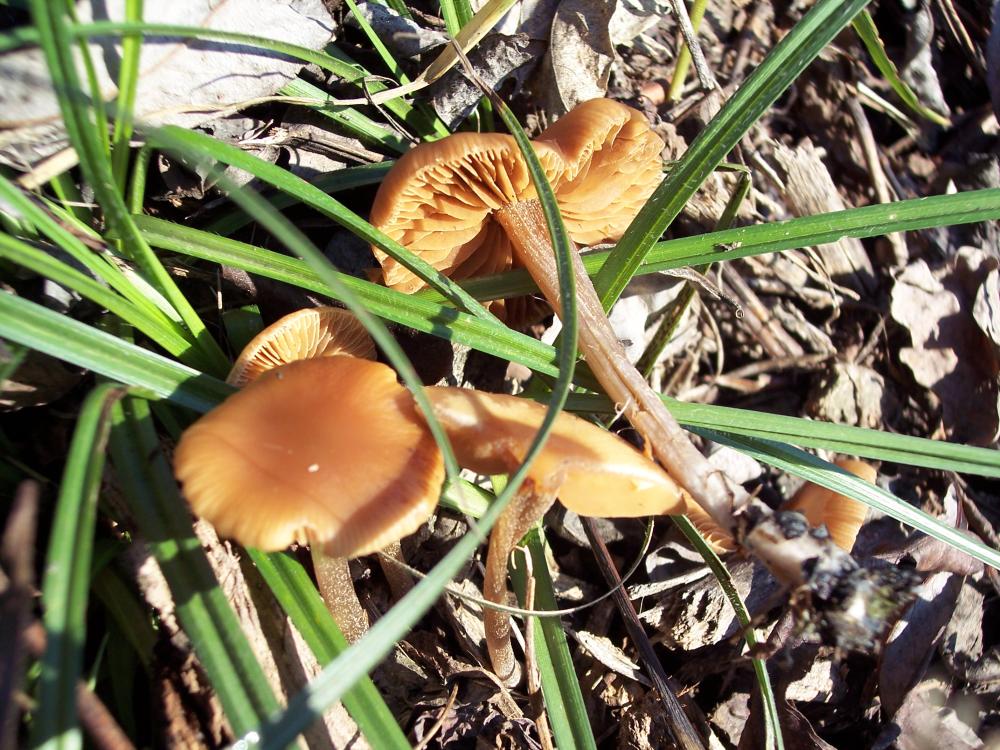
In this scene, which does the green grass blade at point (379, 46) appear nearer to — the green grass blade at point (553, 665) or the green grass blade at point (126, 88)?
the green grass blade at point (126, 88)

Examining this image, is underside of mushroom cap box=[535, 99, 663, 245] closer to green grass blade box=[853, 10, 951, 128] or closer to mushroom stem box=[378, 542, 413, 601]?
green grass blade box=[853, 10, 951, 128]

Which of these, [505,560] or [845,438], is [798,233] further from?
[505,560]

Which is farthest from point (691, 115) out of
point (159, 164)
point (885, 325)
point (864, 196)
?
point (159, 164)

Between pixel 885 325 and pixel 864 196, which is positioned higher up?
pixel 864 196

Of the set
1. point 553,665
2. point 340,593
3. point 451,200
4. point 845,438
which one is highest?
point 451,200

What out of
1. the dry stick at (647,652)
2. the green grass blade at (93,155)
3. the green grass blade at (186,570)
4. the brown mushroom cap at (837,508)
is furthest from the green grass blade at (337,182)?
the brown mushroom cap at (837,508)

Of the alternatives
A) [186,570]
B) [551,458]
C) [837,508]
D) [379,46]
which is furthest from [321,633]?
[379,46]

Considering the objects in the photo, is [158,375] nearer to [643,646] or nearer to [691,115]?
[643,646]
